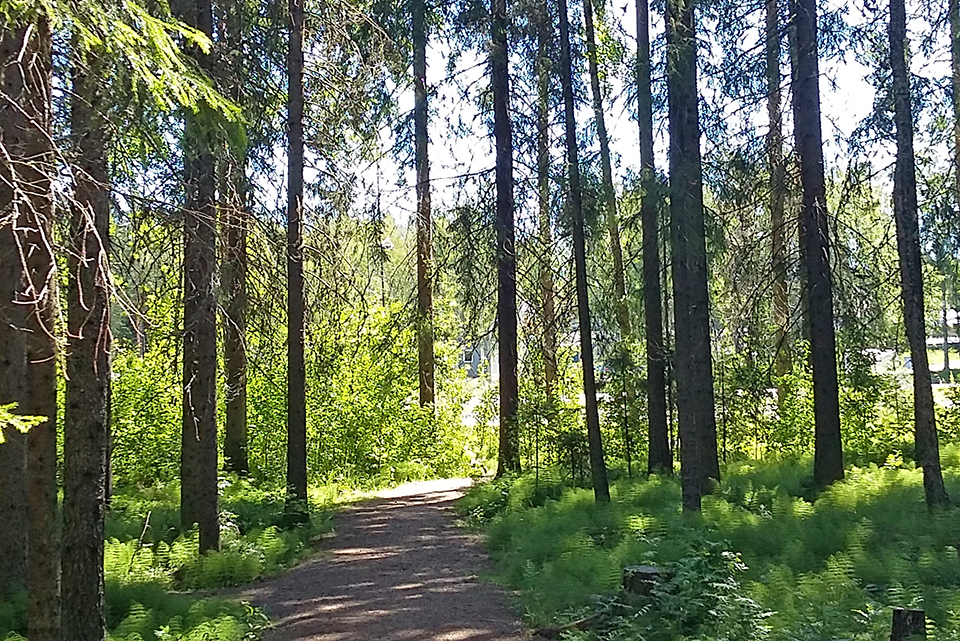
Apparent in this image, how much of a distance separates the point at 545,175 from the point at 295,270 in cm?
419

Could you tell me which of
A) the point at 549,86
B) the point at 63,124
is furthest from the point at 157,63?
the point at 549,86

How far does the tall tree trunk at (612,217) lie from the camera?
38.7 feet

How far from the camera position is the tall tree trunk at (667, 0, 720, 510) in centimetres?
992

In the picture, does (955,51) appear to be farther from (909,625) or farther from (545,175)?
(909,625)

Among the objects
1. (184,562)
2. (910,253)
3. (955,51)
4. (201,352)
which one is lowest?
(184,562)

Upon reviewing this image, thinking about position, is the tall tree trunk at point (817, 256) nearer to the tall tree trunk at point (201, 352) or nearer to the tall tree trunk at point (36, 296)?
the tall tree trunk at point (201, 352)

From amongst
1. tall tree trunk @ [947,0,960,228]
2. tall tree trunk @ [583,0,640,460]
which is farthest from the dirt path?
tall tree trunk @ [947,0,960,228]

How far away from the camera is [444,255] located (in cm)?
1506

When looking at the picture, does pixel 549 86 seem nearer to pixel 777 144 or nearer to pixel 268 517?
pixel 777 144

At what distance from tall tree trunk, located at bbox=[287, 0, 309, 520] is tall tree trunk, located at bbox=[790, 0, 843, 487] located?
711 cm

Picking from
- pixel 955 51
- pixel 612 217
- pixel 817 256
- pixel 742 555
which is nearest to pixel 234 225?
pixel 612 217

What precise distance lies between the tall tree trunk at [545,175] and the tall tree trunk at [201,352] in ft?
16.6

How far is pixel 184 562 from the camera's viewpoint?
8.94 metres

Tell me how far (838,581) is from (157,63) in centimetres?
645
